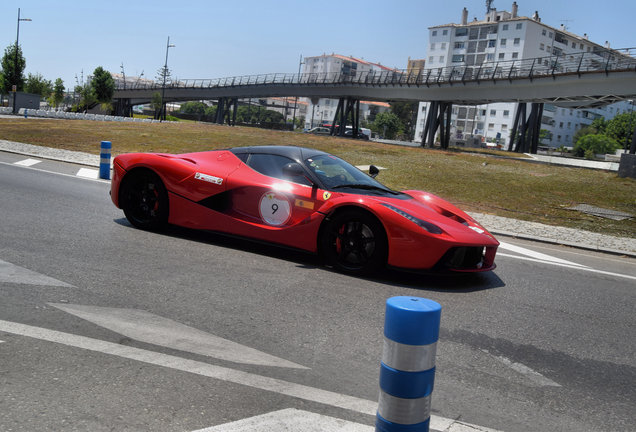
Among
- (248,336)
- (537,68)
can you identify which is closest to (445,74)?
(537,68)

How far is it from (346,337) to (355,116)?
195 feet

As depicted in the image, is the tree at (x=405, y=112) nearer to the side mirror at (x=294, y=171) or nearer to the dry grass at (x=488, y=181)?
the dry grass at (x=488, y=181)

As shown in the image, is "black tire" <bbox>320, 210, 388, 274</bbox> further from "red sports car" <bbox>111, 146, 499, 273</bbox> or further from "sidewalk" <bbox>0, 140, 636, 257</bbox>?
"sidewalk" <bbox>0, 140, 636, 257</bbox>

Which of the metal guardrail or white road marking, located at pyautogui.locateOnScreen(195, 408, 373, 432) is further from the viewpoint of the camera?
the metal guardrail

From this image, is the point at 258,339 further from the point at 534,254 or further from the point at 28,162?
the point at 28,162

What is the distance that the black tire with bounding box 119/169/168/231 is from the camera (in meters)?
7.32

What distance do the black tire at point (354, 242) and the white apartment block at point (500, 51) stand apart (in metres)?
101

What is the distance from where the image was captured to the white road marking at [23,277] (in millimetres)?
4867

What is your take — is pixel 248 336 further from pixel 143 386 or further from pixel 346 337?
pixel 143 386

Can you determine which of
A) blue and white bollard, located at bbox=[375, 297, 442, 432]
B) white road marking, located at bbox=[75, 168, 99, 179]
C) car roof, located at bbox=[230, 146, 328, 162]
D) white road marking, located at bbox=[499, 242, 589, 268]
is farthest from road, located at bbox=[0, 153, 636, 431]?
white road marking, located at bbox=[75, 168, 99, 179]

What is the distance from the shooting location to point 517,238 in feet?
33.2

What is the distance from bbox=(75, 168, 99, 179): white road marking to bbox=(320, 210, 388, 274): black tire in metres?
8.31

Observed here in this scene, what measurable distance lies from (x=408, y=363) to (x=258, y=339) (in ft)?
6.07

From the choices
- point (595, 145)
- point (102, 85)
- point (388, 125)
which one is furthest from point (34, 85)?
point (595, 145)
